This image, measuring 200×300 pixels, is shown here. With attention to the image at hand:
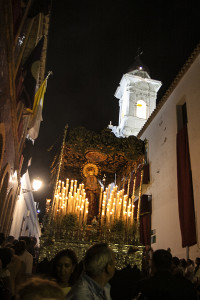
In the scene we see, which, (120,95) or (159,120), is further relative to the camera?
(120,95)

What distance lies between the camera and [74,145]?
9.00 m

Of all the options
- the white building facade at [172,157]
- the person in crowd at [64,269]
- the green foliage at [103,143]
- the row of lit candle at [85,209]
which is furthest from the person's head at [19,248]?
the white building facade at [172,157]

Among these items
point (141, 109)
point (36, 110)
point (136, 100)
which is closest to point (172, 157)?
point (36, 110)

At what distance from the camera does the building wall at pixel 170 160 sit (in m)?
11.1

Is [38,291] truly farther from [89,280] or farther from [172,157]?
[172,157]

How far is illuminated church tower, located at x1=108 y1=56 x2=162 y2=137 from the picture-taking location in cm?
2394

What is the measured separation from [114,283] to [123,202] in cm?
230

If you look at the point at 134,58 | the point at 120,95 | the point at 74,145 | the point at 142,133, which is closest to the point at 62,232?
the point at 74,145

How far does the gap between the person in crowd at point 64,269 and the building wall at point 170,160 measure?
302 inches

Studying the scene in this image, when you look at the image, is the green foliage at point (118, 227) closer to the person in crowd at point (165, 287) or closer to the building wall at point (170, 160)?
the building wall at point (170, 160)

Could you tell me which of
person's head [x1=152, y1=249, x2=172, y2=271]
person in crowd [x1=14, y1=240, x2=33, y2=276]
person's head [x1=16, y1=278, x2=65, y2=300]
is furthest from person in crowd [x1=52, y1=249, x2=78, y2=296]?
person's head [x1=16, y1=278, x2=65, y2=300]

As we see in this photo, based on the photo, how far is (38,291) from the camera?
120 cm

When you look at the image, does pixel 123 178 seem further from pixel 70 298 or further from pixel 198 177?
pixel 70 298

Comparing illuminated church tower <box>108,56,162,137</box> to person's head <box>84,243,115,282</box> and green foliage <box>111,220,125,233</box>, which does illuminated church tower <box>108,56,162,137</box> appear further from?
person's head <box>84,243,115,282</box>
